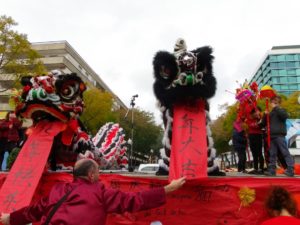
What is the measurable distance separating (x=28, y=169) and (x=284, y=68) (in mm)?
68130

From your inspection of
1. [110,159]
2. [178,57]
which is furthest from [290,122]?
[178,57]

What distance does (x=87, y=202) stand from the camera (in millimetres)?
2578

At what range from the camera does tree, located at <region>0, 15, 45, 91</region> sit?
17.4 metres

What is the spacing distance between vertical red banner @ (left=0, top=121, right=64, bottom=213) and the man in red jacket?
5.65 ft

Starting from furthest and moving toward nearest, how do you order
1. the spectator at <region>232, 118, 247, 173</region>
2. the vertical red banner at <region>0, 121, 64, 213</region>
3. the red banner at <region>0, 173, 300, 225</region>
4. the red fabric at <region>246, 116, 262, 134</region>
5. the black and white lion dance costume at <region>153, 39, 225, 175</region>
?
the spectator at <region>232, 118, 247, 173</region>
the red fabric at <region>246, 116, 262, 134</region>
the black and white lion dance costume at <region>153, 39, 225, 175</region>
the vertical red banner at <region>0, 121, 64, 213</region>
the red banner at <region>0, 173, 300, 225</region>

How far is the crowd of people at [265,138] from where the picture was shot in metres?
5.41

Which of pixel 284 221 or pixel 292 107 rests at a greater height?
pixel 292 107

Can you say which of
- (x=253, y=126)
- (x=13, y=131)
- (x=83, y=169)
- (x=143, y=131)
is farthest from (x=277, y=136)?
(x=143, y=131)

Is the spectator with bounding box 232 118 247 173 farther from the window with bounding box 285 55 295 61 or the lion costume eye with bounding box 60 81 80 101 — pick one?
the window with bounding box 285 55 295 61

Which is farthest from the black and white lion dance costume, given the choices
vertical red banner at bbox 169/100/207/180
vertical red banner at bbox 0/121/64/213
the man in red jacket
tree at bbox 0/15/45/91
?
tree at bbox 0/15/45/91

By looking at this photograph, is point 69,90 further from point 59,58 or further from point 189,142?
point 59,58

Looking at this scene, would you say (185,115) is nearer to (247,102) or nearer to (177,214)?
(177,214)

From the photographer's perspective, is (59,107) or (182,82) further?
(59,107)

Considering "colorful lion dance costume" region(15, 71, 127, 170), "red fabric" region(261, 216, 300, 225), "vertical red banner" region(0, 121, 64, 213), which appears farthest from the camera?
"colorful lion dance costume" region(15, 71, 127, 170)
